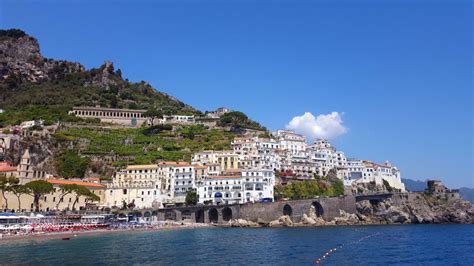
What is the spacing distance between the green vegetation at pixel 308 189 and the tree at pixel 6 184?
131ft

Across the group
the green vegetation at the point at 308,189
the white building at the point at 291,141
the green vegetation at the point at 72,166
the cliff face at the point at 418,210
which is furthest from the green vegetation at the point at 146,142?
the cliff face at the point at 418,210

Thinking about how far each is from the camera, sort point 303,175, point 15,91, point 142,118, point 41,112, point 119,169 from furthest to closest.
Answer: point 15,91, point 142,118, point 41,112, point 303,175, point 119,169

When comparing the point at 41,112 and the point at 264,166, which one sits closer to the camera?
the point at 264,166

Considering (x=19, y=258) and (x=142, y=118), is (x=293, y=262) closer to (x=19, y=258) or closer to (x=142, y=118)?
(x=19, y=258)

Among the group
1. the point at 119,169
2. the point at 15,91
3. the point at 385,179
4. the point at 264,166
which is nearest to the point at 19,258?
the point at 119,169

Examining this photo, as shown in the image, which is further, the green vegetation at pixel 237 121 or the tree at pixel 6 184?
the green vegetation at pixel 237 121

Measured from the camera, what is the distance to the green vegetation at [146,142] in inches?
3191

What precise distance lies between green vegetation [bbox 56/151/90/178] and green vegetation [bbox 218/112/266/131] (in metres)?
36.3

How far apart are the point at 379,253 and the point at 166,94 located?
361 ft

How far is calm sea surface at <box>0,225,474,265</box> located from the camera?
3041cm

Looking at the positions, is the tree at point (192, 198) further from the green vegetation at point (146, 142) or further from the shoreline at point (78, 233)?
the green vegetation at point (146, 142)

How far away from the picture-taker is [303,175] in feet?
269

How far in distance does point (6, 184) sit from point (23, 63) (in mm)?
83686

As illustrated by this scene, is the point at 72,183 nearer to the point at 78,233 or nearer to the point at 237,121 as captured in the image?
the point at 78,233
